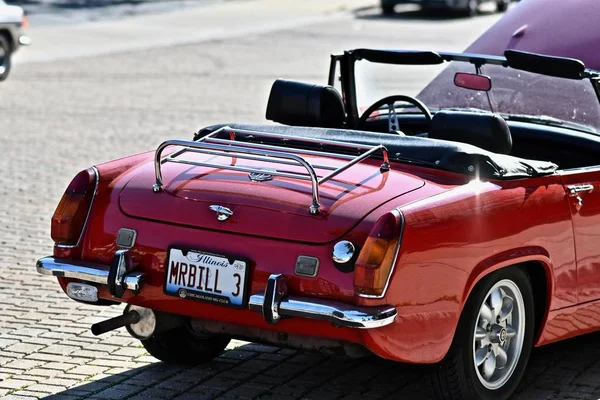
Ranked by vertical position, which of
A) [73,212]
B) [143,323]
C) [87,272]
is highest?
[73,212]

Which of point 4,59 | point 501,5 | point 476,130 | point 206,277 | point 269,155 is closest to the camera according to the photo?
point 206,277

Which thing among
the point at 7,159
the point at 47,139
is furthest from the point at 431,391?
the point at 47,139

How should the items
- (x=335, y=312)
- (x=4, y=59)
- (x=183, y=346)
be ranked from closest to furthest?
(x=335, y=312) < (x=183, y=346) < (x=4, y=59)

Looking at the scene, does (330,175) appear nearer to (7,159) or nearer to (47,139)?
(7,159)

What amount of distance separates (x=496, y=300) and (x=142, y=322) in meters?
1.57

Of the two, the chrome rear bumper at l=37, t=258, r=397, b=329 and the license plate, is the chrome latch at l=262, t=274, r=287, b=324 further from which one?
the license plate

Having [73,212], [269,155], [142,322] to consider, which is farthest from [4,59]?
[269,155]

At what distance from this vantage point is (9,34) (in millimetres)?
17938

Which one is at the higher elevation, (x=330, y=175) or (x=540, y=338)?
(x=330, y=175)

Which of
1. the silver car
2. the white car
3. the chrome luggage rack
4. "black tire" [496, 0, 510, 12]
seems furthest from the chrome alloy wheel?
"black tire" [496, 0, 510, 12]

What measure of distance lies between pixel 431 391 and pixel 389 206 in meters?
1.03

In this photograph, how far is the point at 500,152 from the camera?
219 inches

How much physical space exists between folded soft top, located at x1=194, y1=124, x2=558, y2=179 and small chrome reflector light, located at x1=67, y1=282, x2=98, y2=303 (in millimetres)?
1132

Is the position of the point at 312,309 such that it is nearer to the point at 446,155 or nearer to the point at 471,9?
the point at 446,155
